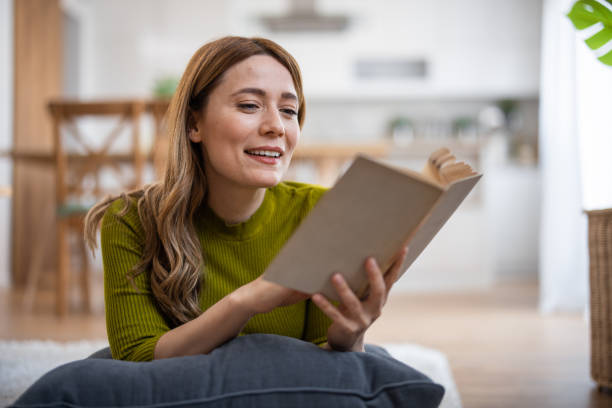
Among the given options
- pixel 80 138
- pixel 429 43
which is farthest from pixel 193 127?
pixel 429 43

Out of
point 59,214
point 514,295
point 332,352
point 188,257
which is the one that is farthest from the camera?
point 514,295

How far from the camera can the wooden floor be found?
5.75 feet

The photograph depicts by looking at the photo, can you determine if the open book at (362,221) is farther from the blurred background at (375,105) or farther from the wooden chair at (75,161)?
the blurred background at (375,105)

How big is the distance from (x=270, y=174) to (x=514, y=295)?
10.9ft

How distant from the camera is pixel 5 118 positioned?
4.42 metres

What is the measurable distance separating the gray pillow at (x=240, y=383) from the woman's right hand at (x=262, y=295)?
93 millimetres

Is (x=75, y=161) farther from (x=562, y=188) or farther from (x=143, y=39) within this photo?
(x=143, y=39)

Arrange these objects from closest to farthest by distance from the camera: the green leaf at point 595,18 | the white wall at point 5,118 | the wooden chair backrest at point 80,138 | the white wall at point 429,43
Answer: the green leaf at point 595,18, the wooden chair backrest at point 80,138, the white wall at point 5,118, the white wall at point 429,43

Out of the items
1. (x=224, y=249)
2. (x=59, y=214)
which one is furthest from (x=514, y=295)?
(x=224, y=249)

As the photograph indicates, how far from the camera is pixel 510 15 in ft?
18.5

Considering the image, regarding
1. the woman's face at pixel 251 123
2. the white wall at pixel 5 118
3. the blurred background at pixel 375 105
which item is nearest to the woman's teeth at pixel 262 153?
the woman's face at pixel 251 123

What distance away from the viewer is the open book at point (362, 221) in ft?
2.40

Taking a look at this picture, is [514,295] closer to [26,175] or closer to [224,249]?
[224,249]

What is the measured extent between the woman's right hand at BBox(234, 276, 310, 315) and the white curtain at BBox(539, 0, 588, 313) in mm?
2662
